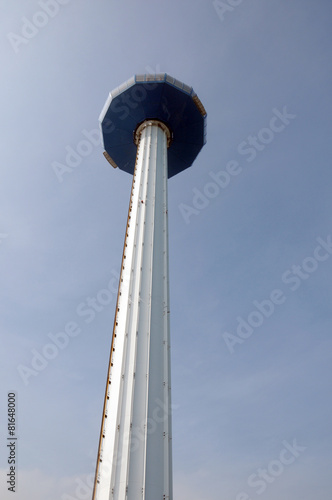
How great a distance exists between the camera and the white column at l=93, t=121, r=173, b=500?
15.9 meters

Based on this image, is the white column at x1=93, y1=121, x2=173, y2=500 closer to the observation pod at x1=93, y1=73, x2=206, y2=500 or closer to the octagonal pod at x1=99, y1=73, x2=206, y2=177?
the observation pod at x1=93, y1=73, x2=206, y2=500

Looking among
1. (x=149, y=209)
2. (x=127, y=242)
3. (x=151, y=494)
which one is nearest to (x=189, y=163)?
(x=149, y=209)

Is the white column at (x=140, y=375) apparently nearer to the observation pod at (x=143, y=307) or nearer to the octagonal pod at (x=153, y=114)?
the observation pod at (x=143, y=307)

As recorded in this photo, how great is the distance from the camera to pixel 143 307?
2092 cm

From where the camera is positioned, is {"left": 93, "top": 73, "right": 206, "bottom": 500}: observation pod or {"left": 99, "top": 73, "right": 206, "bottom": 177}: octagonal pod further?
{"left": 99, "top": 73, "right": 206, "bottom": 177}: octagonal pod

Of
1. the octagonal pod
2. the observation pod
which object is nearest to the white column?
the observation pod

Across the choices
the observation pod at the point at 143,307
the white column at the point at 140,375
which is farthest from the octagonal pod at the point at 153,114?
the white column at the point at 140,375

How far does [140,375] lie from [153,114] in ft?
81.0

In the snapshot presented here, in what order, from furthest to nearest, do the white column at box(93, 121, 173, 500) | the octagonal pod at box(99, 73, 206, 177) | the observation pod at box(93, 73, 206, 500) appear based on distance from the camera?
the octagonal pod at box(99, 73, 206, 177) < the observation pod at box(93, 73, 206, 500) < the white column at box(93, 121, 173, 500)

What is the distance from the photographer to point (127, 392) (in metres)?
17.9

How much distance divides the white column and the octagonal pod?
10847mm

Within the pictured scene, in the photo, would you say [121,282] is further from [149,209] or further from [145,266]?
[149,209]

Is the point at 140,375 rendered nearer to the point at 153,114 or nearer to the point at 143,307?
the point at 143,307

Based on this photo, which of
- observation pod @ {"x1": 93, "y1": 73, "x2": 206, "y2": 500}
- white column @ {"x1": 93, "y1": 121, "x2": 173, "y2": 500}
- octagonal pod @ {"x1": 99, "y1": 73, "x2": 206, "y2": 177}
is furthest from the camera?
octagonal pod @ {"x1": 99, "y1": 73, "x2": 206, "y2": 177}
